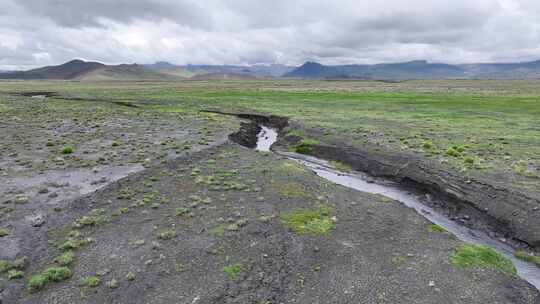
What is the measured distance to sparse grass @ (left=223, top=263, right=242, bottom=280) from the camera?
14.1 meters

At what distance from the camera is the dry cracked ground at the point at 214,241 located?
13.3 metres

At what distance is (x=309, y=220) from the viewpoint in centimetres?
1928

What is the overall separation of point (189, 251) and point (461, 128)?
45715 mm

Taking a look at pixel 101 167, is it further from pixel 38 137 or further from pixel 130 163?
pixel 38 137

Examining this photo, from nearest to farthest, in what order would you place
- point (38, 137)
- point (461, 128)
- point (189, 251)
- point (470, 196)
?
point (189, 251) < point (470, 196) < point (38, 137) < point (461, 128)

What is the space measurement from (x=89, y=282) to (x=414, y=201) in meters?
21.2

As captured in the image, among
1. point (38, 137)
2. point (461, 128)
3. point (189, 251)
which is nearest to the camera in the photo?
point (189, 251)

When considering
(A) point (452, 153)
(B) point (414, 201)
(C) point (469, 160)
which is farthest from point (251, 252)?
(A) point (452, 153)

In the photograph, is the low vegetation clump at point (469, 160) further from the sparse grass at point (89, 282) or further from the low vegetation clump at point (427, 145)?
the sparse grass at point (89, 282)

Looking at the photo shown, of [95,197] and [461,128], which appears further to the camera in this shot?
[461,128]

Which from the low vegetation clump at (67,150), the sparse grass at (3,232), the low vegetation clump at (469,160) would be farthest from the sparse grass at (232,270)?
the low vegetation clump at (67,150)

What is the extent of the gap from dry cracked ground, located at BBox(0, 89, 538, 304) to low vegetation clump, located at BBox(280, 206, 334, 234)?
67mm

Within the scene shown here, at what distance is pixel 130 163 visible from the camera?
3027 centimetres

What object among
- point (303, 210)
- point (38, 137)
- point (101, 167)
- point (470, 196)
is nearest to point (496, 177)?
point (470, 196)
